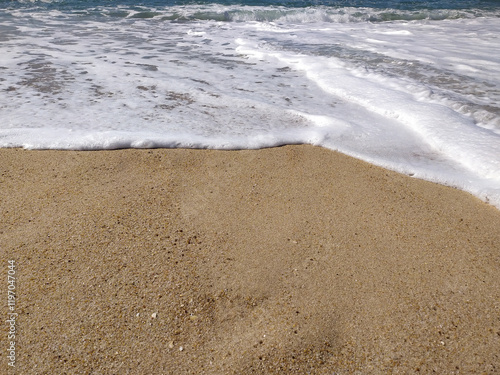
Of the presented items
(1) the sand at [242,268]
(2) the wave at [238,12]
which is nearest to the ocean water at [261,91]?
(1) the sand at [242,268]

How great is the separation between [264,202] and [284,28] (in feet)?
25.2

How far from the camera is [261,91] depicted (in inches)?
173

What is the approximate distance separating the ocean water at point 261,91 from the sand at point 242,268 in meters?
0.42

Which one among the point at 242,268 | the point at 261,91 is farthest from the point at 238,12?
the point at 242,268

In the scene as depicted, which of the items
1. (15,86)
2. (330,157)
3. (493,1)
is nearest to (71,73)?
(15,86)

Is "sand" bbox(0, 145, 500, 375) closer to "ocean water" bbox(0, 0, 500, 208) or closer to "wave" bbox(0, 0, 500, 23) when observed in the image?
"ocean water" bbox(0, 0, 500, 208)

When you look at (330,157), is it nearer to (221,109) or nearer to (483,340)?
(221,109)

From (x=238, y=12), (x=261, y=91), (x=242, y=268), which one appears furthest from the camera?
(x=238, y=12)

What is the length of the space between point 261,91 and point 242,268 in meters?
2.86

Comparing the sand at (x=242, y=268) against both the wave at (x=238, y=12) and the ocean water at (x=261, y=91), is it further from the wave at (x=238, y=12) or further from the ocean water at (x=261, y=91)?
the wave at (x=238, y=12)

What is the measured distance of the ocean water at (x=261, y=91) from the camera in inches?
124

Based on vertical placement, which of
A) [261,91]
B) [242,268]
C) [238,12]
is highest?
[238,12]

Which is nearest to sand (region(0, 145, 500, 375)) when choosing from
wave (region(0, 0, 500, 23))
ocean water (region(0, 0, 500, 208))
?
ocean water (region(0, 0, 500, 208))

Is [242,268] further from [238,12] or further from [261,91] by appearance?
[238,12]
